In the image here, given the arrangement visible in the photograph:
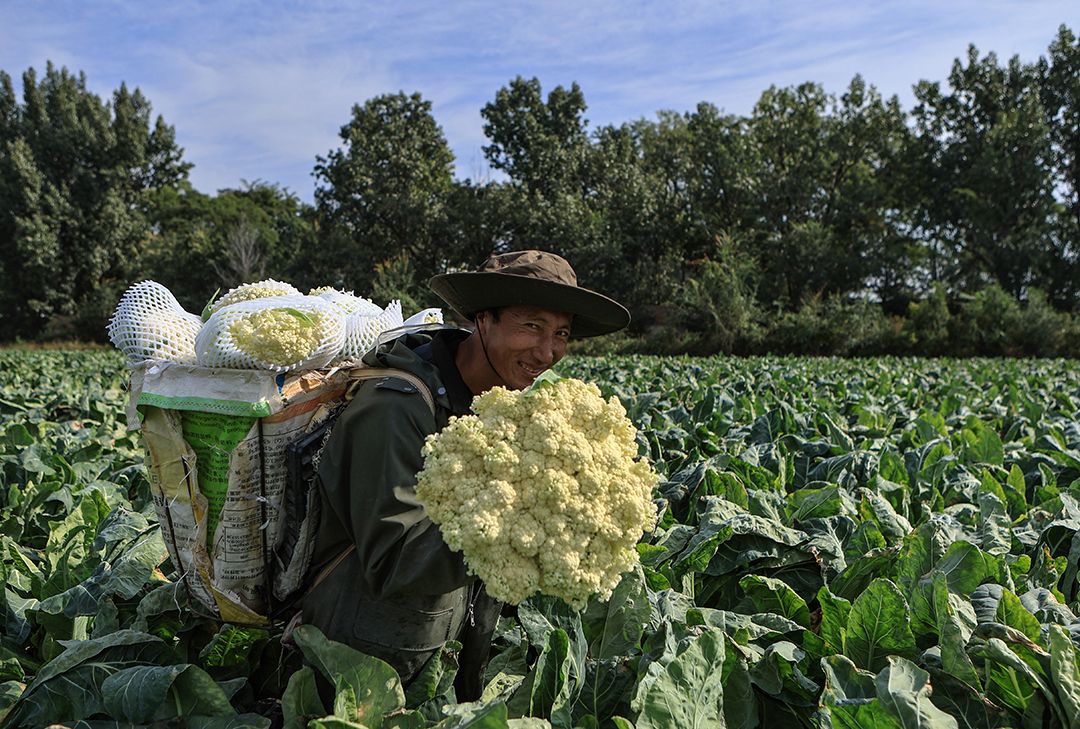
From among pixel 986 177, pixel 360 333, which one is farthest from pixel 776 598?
pixel 986 177

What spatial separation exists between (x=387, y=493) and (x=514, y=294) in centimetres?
69

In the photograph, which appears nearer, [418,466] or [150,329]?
[418,466]

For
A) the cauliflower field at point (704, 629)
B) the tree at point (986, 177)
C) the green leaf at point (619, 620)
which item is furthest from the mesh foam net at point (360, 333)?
the tree at point (986, 177)

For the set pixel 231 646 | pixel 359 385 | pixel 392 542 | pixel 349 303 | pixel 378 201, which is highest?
pixel 378 201

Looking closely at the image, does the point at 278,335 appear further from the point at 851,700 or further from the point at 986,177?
the point at 986,177

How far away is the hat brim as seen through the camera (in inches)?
83.9

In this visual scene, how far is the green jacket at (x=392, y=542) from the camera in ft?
5.89

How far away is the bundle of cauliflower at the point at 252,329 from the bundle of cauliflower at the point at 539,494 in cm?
54

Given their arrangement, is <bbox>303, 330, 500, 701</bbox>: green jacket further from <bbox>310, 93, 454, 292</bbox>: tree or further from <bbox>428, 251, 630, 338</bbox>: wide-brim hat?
<bbox>310, 93, 454, 292</bbox>: tree

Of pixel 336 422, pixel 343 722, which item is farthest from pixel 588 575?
pixel 336 422

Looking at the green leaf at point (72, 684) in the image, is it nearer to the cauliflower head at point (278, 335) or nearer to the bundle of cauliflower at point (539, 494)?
the cauliflower head at point (278, 335)

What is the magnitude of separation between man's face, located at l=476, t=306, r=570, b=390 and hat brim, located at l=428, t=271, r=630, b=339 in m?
0.03

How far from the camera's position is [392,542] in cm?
179

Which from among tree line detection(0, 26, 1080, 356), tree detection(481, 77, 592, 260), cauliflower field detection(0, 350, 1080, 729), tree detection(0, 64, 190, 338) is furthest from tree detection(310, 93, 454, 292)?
cauliflower field detection(0, 350, 1080, 729)
